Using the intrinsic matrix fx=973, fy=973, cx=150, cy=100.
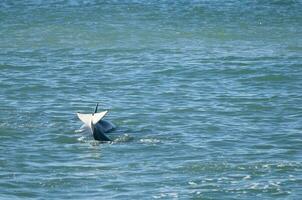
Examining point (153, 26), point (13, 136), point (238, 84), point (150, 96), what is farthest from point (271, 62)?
point (13, 136)

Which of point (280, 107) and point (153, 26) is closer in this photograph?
point (280, 107)

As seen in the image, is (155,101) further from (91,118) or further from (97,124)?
(97,124)

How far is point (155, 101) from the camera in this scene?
26.5 meters

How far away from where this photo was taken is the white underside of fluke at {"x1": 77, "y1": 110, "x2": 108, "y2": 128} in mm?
22297

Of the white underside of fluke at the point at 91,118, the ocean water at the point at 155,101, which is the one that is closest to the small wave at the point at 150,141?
the ocean water at the point at 155,101

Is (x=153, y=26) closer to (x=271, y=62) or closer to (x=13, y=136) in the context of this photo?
(x=271, y=62)

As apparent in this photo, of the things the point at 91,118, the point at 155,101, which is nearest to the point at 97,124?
the point at 91,118

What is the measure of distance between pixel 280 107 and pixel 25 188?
9.27m

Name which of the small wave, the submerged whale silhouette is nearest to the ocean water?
the small wave

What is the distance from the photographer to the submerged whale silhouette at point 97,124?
2173cm

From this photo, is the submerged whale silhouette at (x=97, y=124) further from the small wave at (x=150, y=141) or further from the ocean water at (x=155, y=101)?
the small wave at (x=150, y=141)

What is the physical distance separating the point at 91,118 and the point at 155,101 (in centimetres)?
420

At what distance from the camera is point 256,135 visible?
22281mm

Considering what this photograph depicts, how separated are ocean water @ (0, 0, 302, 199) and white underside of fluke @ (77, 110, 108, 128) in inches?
12.2
